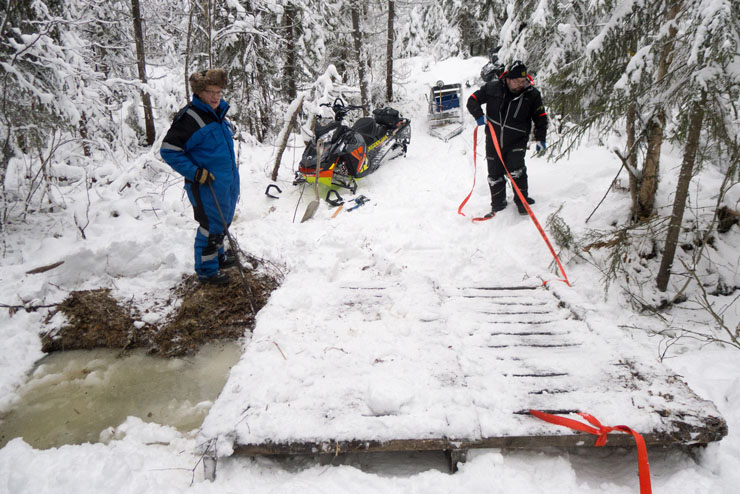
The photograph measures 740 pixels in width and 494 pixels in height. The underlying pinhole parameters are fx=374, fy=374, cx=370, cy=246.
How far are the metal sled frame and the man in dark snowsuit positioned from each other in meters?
6.02

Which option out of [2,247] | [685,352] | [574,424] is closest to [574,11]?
[685,352]

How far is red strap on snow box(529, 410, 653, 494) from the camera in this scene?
70.9 inches

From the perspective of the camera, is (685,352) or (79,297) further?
(79,297)

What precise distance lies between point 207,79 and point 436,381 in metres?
3.16

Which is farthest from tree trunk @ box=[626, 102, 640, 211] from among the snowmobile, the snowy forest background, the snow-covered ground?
the snowmobile

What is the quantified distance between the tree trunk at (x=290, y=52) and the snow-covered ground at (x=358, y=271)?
485 cm

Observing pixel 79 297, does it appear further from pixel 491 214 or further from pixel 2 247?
pixel 491 214

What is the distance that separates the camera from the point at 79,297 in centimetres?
364

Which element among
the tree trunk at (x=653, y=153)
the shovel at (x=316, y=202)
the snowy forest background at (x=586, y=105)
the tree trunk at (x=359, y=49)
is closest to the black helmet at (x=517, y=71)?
the snowy forest background at (x=586, y=105)

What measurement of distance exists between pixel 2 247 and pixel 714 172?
315 inches

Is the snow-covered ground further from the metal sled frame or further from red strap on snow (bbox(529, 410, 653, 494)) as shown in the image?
the metal sled frame

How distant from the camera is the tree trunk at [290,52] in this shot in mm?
10752

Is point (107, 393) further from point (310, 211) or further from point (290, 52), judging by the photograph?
point (290, 52)

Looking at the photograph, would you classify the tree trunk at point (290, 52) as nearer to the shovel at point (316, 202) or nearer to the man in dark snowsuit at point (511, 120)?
the shovel at point (316, 202)
